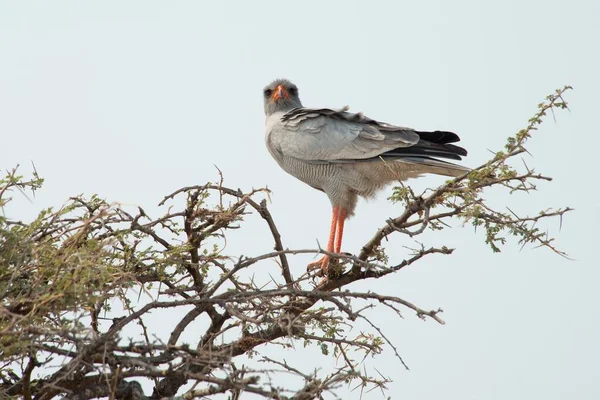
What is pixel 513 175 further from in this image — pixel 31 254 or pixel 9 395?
pixel 9 395

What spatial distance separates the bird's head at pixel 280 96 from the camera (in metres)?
9.24

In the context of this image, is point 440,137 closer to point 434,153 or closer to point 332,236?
point 434,153

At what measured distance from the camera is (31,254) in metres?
5.09

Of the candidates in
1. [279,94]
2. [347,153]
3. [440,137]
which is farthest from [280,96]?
[440,137]

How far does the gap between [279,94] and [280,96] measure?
0.02 metres

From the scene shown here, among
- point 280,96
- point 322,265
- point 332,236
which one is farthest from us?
point 280,96

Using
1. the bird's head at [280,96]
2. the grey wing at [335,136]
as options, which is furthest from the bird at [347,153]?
the bird's head at [280,96]

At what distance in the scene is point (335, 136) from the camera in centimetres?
793

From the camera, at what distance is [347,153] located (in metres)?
7.76

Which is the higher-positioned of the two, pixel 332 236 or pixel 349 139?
pixel 349 139

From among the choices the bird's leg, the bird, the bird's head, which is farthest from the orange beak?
the bird's leg

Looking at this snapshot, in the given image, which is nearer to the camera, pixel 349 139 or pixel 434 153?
pixel 434 153

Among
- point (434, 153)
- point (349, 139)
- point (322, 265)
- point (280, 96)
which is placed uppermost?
point (280, 96)

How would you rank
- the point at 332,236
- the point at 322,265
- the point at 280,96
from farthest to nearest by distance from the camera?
1. the point at 280,96
2. the point at 332,236
3. the point at 322,265
